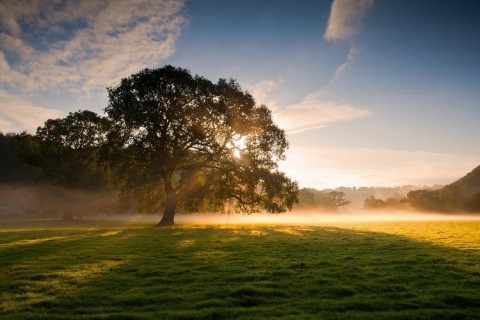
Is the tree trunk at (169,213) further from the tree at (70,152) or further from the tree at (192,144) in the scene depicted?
the tree at (70,152)

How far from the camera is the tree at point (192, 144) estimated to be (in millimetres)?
41188

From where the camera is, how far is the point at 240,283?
491 inches

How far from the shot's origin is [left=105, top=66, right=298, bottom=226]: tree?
4119cm

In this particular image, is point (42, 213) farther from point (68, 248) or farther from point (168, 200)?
point (68, 248)

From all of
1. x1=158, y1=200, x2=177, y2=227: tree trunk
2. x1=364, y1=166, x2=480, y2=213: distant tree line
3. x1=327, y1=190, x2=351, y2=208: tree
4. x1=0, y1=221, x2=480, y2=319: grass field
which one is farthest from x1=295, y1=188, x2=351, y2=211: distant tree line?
x1=0, y1=221, x2=480, y2=319: grass field

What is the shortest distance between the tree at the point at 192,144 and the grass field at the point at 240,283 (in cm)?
2252

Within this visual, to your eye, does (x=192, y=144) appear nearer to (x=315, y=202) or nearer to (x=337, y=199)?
(x=315, y=202)

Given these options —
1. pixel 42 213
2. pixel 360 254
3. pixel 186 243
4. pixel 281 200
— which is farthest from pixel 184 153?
pixel 42 213

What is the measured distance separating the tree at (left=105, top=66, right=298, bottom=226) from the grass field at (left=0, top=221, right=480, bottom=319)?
73.9 feet

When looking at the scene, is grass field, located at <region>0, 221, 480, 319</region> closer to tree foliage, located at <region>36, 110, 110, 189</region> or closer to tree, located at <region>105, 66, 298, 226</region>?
tree, located at <region>105, 66, 298, 226</region>

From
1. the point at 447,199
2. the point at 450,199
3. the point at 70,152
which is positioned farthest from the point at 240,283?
the point at 450,199

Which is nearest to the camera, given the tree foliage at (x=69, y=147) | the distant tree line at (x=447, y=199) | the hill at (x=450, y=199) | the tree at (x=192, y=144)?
the tree at (x=192, y=144)

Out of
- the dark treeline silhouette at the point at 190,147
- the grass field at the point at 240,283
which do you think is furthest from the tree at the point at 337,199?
the grass field at the point at 240,283

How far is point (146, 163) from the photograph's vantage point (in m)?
42.9
